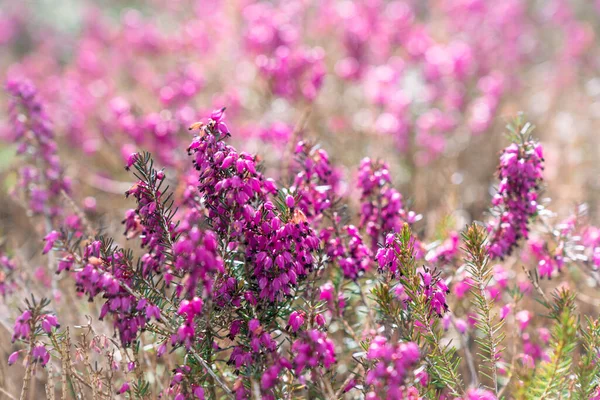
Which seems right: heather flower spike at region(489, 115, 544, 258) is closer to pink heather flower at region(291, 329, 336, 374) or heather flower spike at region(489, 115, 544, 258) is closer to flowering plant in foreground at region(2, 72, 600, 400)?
flowering plant in foreground at region(2, 72, 600, 400)

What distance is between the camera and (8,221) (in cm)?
559

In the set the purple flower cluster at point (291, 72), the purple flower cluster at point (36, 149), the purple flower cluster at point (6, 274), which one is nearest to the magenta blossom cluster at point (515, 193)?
the purple flower cluster at point (6, 274)

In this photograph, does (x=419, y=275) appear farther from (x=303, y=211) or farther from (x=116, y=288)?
(x=116, y=288)

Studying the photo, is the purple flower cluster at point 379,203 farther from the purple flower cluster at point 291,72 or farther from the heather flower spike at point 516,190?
the purple flower cluster at point 291,72

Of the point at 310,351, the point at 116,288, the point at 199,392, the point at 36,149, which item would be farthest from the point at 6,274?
the point at 310,351

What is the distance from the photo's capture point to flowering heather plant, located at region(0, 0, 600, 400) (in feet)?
6.47

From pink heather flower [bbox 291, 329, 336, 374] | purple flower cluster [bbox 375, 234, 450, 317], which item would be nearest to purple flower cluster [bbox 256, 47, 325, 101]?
purple flower cluster [bbox 375, 234, 450, 317]

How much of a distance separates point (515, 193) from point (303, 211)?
93 cm

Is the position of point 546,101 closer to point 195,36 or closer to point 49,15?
point 195,36

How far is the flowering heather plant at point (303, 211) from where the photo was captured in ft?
6.47

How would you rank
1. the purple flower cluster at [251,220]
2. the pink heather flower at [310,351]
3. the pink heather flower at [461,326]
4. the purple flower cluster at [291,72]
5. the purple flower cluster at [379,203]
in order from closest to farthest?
1. the pink heather flower at [310,351]
2. the purple flower cluster at [251,220]
3. the purple flower cluster at [379,203]
4. the pink heather flower at [461,326]
5. the purple flower cluster at [291,72]

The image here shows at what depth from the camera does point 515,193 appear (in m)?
2.40

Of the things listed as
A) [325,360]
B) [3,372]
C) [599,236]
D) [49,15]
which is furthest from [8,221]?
[49,15]

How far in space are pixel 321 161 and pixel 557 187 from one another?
326 centimetres
